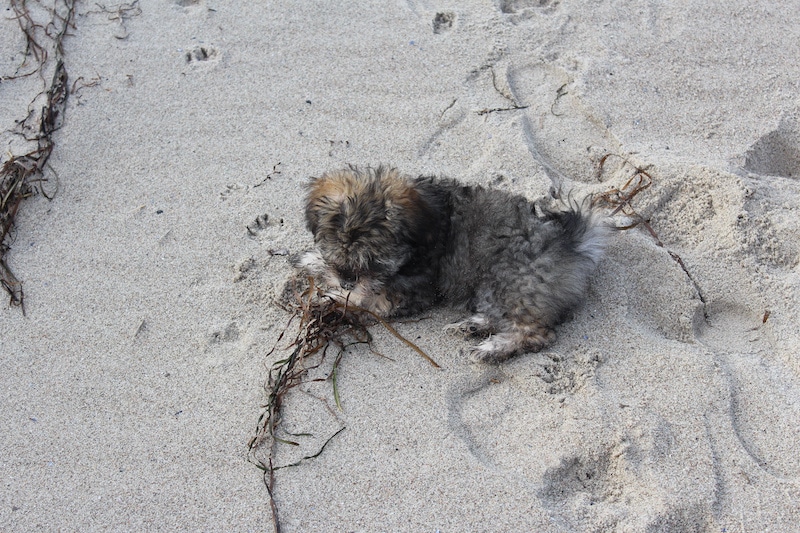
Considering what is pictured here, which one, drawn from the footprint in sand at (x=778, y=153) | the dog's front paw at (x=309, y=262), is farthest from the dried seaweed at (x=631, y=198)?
the dog's front paw at (x=309, y=262)

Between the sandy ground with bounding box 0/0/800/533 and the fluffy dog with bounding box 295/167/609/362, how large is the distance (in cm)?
19

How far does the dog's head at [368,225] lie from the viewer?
2947 millimetres

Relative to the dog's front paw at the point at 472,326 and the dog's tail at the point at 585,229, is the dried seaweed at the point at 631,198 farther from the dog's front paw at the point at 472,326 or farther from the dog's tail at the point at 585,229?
the dog's front paw at the point at 472,326

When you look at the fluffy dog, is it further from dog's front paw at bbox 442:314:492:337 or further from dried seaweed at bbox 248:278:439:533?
dried seaweed at bbox 248:278:439:533

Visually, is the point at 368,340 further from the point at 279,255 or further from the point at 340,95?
the point at 340,95

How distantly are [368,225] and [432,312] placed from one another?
88 centimetres

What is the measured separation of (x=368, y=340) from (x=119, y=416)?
4.29 feet

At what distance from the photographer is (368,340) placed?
11.5ft

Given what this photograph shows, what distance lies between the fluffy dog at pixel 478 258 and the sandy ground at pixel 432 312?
19 cm

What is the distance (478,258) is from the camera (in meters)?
3.32

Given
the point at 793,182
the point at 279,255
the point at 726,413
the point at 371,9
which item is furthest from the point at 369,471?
the point at 371,9

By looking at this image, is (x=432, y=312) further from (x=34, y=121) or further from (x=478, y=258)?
(x=34, y=121)

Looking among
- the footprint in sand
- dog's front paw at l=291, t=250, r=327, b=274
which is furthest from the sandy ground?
dog's front paw at l=291, t=250, r=327, b=274

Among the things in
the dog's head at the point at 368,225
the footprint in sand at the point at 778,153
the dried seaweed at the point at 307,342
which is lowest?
the dried seaweed at the point at 307,342
